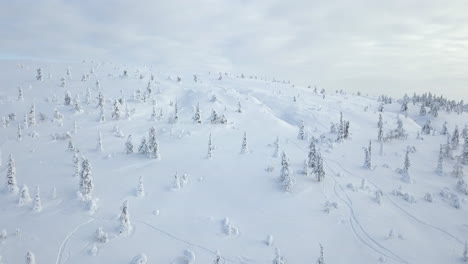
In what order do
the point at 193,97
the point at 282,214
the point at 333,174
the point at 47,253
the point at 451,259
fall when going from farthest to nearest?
the point at 193,97 < the point at 333,174 < the point at 282,214 < the point at 451,259 < the point at 47,253

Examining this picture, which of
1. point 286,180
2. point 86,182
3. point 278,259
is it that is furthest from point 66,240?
point 286,180

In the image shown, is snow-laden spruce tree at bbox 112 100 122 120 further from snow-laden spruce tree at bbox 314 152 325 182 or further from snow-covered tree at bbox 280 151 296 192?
snow-laden spruce tree at bbox 314 152 325 182

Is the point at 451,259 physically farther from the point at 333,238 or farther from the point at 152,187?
the point at 152,187

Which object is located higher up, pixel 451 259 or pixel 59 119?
pixel 59 119

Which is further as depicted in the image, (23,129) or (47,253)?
(23,129)

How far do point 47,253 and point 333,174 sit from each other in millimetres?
28259

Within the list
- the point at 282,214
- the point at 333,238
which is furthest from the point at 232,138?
the point at 333,238

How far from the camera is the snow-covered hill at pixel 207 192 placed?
25219 mm

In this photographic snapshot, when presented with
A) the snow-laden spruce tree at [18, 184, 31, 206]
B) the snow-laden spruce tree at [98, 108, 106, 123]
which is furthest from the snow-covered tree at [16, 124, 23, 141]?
the snow-laden spruce tree at [18, 184, 31, 206]

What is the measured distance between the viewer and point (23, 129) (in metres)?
43.2

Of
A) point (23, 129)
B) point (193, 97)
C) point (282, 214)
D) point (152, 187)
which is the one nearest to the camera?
point (282, 214)

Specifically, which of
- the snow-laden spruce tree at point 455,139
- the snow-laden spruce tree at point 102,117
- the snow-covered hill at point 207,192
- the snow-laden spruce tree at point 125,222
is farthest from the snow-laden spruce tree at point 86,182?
the snow-laden spruce tree at point 455,139

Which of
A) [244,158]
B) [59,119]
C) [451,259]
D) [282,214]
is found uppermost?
[59,119]

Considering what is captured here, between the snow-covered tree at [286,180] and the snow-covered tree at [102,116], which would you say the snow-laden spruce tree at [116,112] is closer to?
the snow-covered tree at [102,116]
